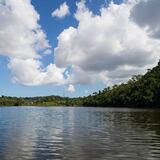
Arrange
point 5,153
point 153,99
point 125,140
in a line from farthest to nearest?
point 153,99
point 125,140
point 5,153

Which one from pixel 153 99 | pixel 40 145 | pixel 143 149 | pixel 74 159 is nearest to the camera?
pixel 74 159

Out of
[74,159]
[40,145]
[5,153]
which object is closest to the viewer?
[74,159]

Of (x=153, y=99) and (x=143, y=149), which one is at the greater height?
(x=153, y=99)

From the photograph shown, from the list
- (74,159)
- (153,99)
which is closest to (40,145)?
(74,159)

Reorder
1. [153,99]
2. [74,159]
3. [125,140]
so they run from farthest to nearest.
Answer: [153,99], [125,140], [74,159]

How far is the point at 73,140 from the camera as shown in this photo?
3984 cm

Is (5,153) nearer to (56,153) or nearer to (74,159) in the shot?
(56,153)

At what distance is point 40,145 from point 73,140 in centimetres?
526

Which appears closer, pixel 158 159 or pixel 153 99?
pixel 158 159

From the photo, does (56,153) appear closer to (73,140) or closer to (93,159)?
(93,159)

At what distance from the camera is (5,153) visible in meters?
30.4

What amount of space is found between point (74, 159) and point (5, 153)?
6489 millimetres

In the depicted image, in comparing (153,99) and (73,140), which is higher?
(153,99)

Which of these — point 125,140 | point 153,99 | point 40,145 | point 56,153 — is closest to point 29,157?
point 56,153
